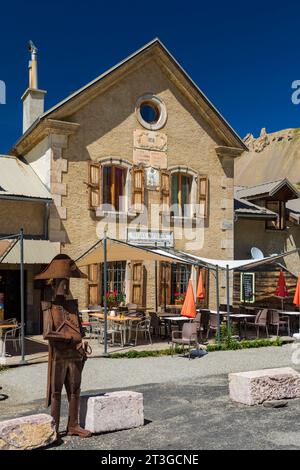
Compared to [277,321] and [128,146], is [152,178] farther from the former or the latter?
[277,321]

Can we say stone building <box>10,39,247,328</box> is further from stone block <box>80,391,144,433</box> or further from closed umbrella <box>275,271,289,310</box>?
stone block <box>80,391,144,433</box>

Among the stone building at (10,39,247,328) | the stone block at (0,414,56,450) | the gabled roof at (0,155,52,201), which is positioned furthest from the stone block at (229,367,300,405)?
the gabled roof at (0,155,52,201)

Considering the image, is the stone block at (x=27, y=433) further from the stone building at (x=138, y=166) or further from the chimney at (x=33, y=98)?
the chimney at (x=33, y=98)

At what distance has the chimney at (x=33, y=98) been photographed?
18.2 meters

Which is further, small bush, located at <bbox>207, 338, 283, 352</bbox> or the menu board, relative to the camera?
the menu board

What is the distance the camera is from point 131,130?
56.4 feet

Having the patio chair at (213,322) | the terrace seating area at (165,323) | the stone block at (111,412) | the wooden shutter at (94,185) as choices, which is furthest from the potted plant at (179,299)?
the stone block at (111,412)

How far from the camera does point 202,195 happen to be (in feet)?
59.4

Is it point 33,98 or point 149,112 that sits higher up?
point 33,98

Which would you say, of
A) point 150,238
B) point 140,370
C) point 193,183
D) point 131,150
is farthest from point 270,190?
point 140,370

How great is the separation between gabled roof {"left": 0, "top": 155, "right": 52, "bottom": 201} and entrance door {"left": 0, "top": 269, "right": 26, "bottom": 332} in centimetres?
230

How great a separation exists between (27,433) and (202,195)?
13.2 m

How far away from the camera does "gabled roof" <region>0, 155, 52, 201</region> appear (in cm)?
1495
